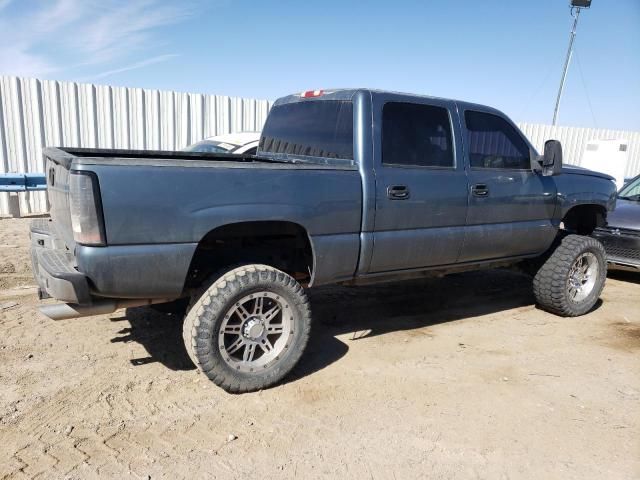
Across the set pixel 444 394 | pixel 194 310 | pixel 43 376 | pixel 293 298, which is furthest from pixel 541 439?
pixel 43 376

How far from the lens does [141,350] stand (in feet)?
13.2

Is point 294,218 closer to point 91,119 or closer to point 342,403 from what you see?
point 342,403

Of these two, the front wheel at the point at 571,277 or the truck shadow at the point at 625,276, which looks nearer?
the front wheel at the point at 571,277

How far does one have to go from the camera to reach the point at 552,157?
15.2ft

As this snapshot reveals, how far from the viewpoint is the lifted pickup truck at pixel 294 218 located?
116 inches

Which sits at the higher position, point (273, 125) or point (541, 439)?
point (273, 125)

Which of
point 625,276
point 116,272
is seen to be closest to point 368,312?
point 116,272

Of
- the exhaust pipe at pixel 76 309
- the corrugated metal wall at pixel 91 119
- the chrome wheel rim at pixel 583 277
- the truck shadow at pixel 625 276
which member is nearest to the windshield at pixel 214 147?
the corrugated metal wall at pixel 91 119

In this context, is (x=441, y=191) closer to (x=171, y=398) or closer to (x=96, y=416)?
(x=171, y=398)

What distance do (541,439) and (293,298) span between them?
1788 mm

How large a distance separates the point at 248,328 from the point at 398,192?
60.0 inches

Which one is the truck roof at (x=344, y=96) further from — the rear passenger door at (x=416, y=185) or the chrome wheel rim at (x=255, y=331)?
the chrome wheel rim at (x=255, y=331)

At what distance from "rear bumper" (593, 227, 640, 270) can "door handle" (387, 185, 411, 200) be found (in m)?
4.42

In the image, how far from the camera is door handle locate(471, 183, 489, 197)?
4.36 m
